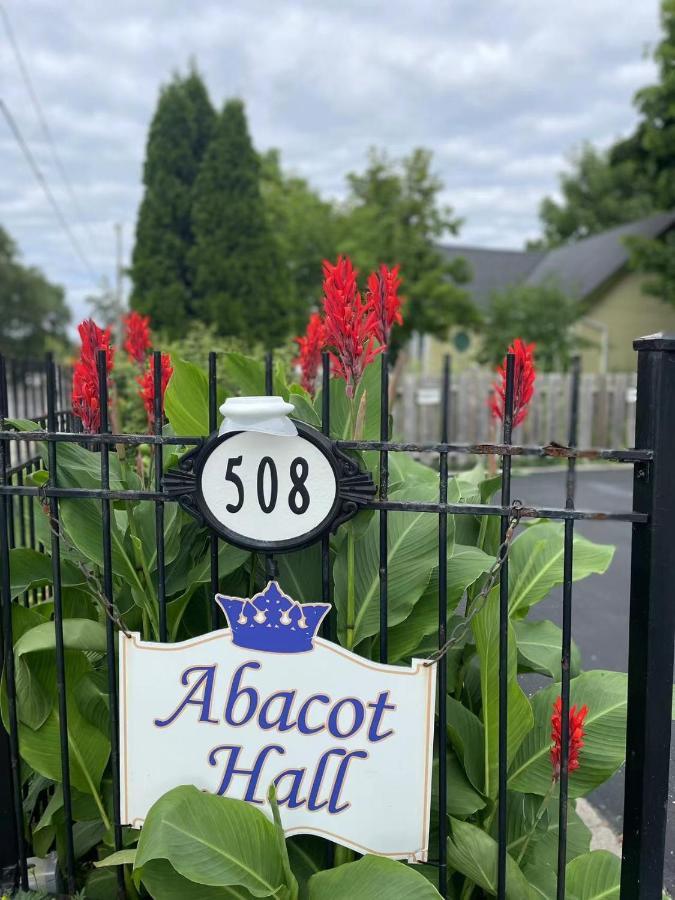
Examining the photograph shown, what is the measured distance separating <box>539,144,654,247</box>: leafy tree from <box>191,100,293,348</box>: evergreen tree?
32.0 meters

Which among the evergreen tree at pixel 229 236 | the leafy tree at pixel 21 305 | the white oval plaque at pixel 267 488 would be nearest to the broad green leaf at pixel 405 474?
the white oval plaque at pixel 267 488

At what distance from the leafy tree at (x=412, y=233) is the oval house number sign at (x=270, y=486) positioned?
14.9m

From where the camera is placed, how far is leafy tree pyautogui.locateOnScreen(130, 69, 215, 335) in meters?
10.8

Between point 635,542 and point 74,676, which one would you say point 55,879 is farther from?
Answer: point 635,542

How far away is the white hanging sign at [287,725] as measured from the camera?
1637 mm

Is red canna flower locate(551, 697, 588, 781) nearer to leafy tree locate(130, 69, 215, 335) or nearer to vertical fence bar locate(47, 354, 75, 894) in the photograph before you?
vertical fence bar locate(47, 354, 75, 894)

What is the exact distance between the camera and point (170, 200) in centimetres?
1099

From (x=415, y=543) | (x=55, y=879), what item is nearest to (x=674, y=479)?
(x=415, y=543)

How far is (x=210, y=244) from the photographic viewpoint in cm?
1079

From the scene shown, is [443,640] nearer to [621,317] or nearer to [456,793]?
[456,793]

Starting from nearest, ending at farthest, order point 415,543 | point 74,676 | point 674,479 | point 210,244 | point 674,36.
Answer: point 674,479
point 415,543
point 74,676
point 210,244
point 674,36

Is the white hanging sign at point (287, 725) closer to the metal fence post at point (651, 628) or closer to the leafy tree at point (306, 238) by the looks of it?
the metal fence post at point (651, 628)

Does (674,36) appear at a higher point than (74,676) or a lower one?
higher

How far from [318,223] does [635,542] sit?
51.9 ft
